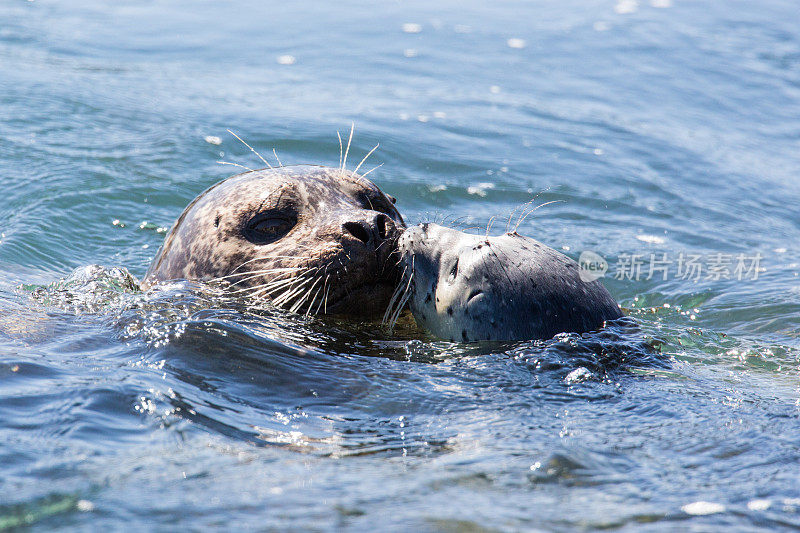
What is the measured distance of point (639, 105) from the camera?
11.3 metres

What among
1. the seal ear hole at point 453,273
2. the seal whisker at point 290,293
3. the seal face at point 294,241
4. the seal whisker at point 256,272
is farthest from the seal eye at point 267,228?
the seal ear hole at point 453,273

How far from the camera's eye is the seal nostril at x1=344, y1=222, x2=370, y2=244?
450cm

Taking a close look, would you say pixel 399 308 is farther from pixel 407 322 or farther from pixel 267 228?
pixel 267 228

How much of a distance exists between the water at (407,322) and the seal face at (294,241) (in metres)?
0.19

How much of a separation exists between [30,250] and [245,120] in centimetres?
323

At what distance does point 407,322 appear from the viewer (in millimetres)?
4676

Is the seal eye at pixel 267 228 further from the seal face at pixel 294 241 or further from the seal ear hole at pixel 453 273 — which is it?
the seal ear hole at pixel 453 273

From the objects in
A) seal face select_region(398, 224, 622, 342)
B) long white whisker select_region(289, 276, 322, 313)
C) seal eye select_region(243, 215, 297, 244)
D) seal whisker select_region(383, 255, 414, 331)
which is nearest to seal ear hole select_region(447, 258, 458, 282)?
seal face select_region(398, 224, 622, 342)

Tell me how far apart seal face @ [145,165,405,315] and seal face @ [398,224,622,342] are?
23 centimetres

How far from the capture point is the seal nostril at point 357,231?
177 inches

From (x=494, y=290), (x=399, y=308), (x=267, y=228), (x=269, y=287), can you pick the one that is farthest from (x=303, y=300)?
(x=494, y=290)

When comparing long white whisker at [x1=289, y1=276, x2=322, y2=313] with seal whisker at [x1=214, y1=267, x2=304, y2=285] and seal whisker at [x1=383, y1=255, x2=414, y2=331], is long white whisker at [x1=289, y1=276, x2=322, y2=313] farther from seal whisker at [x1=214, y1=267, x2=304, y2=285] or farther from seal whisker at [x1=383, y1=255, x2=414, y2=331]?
seal whisker at [x1=383, y1=255, x2=414, y2=331]

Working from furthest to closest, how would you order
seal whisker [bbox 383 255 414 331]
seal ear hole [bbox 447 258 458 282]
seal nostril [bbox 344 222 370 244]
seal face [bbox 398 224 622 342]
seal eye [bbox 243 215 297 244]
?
1. seal eye [bbox 243 215 297 244]
2. seal nostril [bbox 344 222 370 244]
3. seal whisker [bbox 383 255 414 331]
4. seal ear hole [bbox 447 258 458 282]
5. seal face [bbox 398 224 622 342]

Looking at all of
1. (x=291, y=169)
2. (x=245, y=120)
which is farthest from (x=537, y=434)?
(x=245, y=120)
